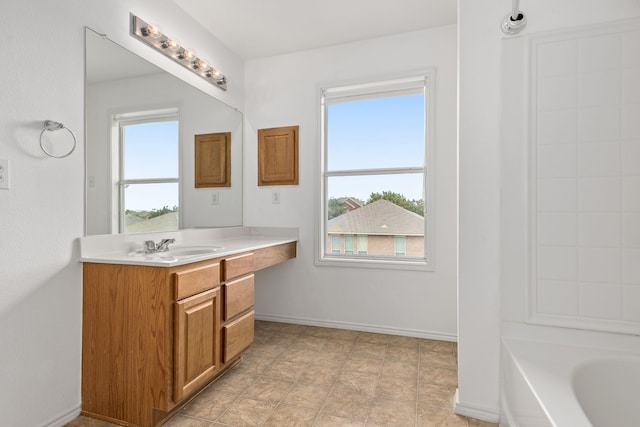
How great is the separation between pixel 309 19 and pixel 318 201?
1475 millimetres

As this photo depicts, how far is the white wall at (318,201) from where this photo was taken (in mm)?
2562

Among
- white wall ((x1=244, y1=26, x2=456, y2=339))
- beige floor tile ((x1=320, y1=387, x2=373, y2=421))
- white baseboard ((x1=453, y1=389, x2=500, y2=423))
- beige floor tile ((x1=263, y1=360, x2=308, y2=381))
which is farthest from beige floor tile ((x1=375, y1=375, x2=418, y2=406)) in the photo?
white wall ((x1=244, y1=26, x2=456, y2=339))

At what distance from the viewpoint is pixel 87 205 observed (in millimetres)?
1676

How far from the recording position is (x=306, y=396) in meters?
1.77

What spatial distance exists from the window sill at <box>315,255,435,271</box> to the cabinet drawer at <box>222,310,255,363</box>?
934 mm

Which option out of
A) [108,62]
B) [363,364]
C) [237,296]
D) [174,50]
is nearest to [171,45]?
[174,50]

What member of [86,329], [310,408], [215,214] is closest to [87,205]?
[86,329]

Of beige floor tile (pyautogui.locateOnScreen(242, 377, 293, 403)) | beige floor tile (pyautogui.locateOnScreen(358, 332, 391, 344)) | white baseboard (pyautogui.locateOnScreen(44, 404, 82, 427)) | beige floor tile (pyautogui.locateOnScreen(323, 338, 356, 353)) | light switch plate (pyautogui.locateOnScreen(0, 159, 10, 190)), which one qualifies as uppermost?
light switch plate (pyautogui.locateOnScreen(0, 159, 10, 190))

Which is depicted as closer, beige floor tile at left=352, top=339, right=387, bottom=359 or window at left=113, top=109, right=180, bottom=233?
window at left=113, top=109, right=180, bottom=233

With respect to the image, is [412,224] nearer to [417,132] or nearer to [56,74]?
[417,132]

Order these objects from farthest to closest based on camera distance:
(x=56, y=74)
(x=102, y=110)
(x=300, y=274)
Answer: (x=300, y=274) < (x=102, y=110) < (x=56, y=74)

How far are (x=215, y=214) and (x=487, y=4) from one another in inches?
91.1

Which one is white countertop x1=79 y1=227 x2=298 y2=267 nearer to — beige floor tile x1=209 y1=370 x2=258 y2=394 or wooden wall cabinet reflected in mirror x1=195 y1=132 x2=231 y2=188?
wooden wall cabinet reflected in mirror x1=195 y1=132 x2=231 y2=188

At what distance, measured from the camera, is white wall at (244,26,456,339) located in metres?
2.56
